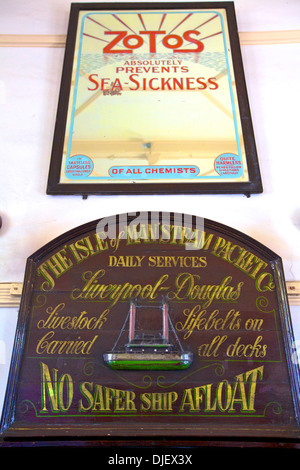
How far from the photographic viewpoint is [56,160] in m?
3.20

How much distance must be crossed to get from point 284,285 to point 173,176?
1.14 metres

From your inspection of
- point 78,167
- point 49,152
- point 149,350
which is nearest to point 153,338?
point 149,350

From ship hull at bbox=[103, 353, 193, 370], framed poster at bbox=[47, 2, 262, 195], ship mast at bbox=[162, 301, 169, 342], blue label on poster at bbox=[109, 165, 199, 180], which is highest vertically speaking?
framed poster at bbox=[47, 2, 262, 195]

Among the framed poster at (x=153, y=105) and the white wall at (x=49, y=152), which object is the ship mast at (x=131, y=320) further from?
the framed poster at (x=153, y=105)

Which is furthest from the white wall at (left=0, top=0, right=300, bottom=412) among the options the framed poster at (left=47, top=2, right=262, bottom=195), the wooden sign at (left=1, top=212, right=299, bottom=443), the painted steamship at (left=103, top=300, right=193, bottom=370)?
the painted steamship at (left=103, top=300, right=193, bottom=370)

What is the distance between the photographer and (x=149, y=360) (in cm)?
228

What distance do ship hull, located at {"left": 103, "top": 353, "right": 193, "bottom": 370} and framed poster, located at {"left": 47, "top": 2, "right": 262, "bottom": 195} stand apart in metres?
1.24

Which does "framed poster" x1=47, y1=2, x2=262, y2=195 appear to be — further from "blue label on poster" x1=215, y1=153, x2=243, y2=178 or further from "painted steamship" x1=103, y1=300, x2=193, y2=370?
"painted steamship" x1=103, y1=300, x2=193, y2=370

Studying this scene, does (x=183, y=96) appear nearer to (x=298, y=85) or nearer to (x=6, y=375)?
(x=298, y=85)

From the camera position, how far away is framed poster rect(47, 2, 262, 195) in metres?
3.14

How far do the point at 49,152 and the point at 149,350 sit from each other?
181 cm

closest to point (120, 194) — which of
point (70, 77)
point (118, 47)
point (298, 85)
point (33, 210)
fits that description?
point (33, 210)

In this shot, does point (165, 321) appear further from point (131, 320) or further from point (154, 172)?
point (154, 172)
